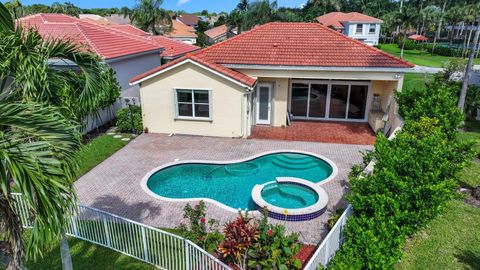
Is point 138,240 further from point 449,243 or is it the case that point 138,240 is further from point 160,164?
point 449,243

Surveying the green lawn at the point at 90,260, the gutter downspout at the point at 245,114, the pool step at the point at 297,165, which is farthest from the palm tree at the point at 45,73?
the gutter downspout at the point at 245,114

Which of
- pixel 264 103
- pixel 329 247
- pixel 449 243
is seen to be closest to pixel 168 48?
pixel 264 103

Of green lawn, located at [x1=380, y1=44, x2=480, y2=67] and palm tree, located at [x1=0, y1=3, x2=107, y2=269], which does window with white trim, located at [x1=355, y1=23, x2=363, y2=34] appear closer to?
green lawn, located at [x1=380, y1=44, x2=480, y2=67]

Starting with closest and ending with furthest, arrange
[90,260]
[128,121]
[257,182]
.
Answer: [90,260] < [257,182] < [128,121]

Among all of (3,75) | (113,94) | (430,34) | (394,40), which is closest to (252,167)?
(113,94)

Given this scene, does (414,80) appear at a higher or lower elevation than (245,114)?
lower

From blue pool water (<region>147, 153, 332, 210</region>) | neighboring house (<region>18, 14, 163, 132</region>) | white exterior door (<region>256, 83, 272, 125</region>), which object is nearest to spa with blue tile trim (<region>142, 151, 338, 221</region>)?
blue pool water (<region>147, 153, 332, 210</region>)

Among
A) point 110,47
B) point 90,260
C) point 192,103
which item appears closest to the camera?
point 90,260
